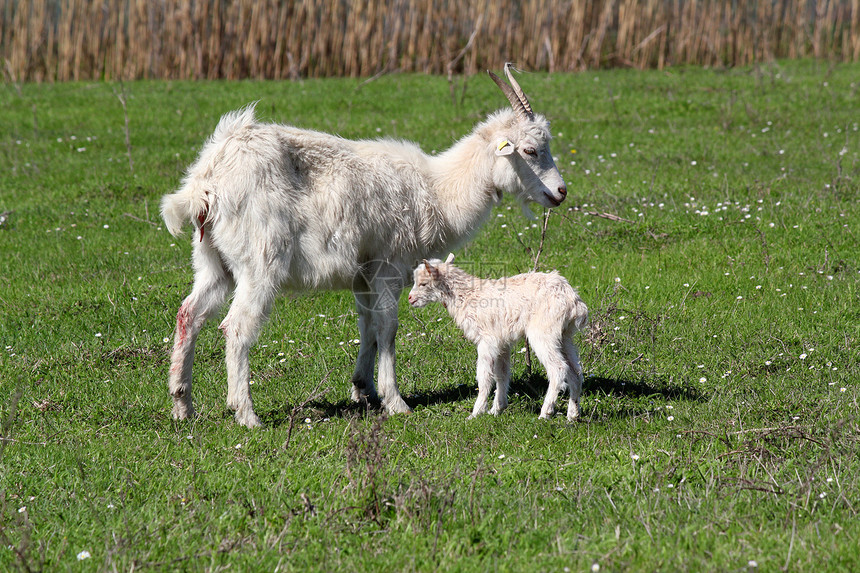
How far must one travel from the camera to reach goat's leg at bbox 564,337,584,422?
553 cm

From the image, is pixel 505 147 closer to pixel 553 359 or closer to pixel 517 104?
pixel 517 104

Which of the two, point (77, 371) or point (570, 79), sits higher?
point (570, 79)

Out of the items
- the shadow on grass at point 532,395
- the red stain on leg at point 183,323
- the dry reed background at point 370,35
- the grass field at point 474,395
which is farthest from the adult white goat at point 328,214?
the dry reed background at point 370,35

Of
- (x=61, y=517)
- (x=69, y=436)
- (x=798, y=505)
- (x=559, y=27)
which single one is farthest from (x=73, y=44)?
(x=798, y=505)

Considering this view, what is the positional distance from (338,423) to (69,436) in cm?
162

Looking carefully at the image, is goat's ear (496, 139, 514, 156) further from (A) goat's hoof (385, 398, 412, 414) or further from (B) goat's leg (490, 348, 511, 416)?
(A) goat's hoof (385, 398, 412, 414)

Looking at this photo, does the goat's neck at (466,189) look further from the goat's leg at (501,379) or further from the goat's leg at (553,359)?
the goat's leg at (553,359)

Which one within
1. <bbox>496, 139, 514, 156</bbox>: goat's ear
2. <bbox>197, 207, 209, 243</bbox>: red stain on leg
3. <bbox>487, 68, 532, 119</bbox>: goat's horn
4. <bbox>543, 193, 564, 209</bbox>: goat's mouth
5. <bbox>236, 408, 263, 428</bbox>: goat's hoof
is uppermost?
<bbox>487, 68, 532, 119</bbox>: goat's horn

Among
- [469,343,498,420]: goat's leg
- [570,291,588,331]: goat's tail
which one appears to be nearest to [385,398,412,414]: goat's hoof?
[469,343,498,420]: goat's leg

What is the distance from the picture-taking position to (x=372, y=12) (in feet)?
56.9

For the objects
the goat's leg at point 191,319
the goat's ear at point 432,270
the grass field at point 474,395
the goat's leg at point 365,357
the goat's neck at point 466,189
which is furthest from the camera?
the goat's neck at point 466,189

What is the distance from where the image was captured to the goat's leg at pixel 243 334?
5543mm

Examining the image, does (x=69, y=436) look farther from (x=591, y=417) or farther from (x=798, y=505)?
(x=798, y=505)

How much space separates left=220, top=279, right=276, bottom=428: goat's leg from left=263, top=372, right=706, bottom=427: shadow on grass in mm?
220
